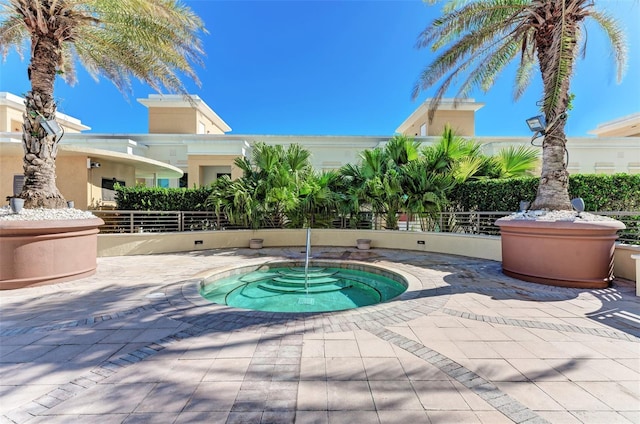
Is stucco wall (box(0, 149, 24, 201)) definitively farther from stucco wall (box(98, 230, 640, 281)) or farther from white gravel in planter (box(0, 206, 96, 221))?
white gravel in planter (box(0, 206, 96, 221))

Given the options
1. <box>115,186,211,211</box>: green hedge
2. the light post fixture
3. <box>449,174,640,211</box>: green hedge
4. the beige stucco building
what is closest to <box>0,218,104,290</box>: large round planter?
<box>115,186,211,211</box>: green hedge

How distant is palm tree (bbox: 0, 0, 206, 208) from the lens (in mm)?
5926

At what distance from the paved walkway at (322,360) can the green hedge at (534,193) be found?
11.9 feet

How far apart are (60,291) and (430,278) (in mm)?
6964

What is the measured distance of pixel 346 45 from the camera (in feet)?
45.4

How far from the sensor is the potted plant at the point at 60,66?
505 cm

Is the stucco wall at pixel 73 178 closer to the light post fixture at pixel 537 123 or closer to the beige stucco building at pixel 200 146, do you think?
the beige stucco building at pixel 200 146

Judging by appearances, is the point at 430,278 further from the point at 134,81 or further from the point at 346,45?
the point at 346,45

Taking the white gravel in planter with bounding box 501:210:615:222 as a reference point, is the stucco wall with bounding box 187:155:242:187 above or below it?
above

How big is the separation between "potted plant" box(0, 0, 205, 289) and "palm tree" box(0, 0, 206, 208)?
0.02 m

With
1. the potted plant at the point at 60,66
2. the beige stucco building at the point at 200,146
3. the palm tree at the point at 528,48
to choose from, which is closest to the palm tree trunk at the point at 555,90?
the palm tree at the point at 528,48

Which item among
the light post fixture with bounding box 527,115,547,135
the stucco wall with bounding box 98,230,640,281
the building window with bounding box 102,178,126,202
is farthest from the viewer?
the building window with bounding box 102,178,126,202

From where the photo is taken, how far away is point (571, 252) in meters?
5.21

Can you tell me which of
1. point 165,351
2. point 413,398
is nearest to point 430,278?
point 413,398
